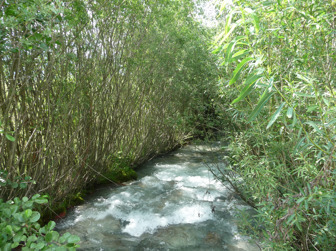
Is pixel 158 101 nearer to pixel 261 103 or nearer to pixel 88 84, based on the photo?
pixel 88 84

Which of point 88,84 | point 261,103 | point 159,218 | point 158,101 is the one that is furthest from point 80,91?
point 158,101

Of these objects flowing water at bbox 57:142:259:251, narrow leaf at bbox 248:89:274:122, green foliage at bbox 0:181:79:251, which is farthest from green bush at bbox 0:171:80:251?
flowing water at bbox 57:142:259:251

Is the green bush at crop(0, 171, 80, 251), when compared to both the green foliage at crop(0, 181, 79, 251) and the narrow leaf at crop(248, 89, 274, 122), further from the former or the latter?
the narrow leaf at crop(248, 89, 274, 122)

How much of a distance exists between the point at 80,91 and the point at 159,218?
2292mm

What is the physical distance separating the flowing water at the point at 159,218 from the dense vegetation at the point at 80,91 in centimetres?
52

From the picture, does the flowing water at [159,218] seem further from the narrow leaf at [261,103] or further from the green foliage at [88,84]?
the narrow leaf at [261,103]

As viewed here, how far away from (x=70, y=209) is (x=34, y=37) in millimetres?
3084

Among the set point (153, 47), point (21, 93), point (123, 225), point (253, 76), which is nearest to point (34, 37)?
point (21, 93)

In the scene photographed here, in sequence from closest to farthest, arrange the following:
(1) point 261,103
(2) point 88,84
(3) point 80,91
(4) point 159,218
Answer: (1) point 261,103
(3) point 80,91
(2) point 88,84
(4) point 159,218

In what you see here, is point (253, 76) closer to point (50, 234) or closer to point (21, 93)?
point (50, 234)

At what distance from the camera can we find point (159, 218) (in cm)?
429

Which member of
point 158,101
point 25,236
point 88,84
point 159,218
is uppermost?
point 88,84

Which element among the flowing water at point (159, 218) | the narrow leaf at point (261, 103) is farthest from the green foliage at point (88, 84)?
the narrow leaf at point (261, 103)

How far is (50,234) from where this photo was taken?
1.73 m
